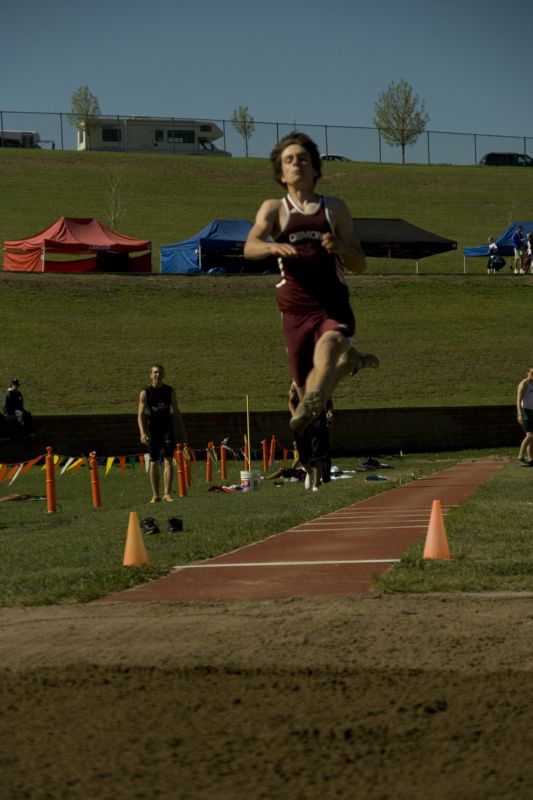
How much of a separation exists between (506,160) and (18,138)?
1480 inches

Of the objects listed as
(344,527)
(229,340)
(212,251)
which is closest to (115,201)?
(212,251)

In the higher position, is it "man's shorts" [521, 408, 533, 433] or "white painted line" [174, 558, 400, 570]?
"man's shorts" [521, 408, 533, 433]

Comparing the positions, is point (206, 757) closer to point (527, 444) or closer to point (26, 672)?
point (26, 672)

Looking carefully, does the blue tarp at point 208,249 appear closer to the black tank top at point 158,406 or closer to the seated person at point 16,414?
the seated person at point 16,414

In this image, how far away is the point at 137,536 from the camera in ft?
34.4

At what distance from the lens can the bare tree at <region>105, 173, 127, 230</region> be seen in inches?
2579

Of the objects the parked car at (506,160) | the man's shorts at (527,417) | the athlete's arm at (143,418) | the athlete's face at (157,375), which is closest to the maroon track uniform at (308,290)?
the athlete's face at (157,375)

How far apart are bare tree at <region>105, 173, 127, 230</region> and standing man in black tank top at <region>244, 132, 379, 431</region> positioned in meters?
57.8

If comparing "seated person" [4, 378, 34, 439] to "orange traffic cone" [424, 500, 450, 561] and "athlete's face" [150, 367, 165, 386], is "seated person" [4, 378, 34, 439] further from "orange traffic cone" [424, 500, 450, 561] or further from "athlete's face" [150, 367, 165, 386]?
"orange traffic cone" [424, 500, 450, 561]

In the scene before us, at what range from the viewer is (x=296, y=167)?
727cm

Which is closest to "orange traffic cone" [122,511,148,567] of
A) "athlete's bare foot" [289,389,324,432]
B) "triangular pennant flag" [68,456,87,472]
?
"athlete's bare foot" [289,389,324,432]

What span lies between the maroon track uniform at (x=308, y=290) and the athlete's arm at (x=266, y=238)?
74 millimetres

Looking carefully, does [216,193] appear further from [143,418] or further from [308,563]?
[308,563]

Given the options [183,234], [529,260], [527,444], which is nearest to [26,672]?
[527,444]
